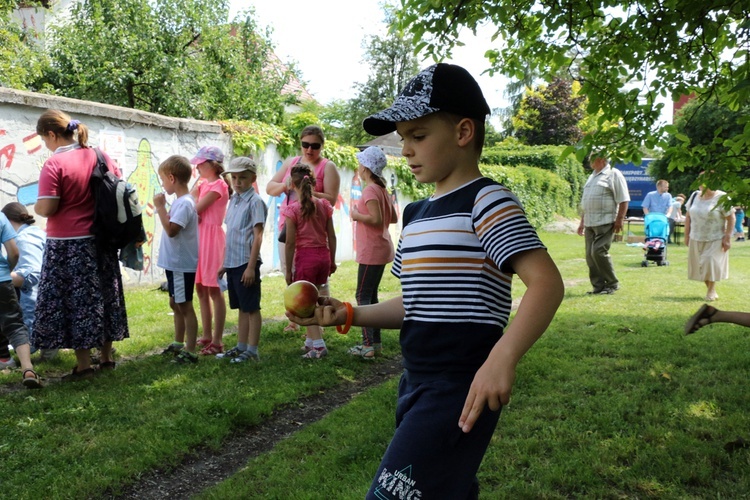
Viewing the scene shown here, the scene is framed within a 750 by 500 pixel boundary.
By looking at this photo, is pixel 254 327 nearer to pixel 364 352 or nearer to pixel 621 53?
pixel 364 352

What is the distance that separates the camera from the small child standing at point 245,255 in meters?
6.43

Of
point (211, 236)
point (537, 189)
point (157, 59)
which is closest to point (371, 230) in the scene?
point (211, 236)

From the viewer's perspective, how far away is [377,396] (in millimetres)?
5367

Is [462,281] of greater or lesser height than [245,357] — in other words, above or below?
above

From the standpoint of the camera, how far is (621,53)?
5367mm

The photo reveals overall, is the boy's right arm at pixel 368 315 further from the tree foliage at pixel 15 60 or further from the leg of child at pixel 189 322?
the tree foliage at pixel 15 60

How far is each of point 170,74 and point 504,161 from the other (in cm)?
1930

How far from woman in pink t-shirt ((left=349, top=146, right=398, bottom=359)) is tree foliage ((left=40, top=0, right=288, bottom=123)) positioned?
14.7 meters

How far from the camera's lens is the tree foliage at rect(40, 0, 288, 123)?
19297 millimetres

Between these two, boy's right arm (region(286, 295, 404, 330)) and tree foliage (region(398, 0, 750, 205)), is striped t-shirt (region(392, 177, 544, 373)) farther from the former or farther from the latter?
tree foliage (region(398, 0, 750, 205))

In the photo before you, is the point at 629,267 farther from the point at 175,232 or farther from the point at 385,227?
the point at 175,232

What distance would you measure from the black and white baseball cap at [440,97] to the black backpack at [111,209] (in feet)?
13.0

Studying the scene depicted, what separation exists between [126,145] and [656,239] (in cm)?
1197

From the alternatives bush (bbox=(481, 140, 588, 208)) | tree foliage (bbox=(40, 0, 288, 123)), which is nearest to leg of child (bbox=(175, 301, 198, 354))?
tree foliage (bbox=(40, 0, 288, 123))
